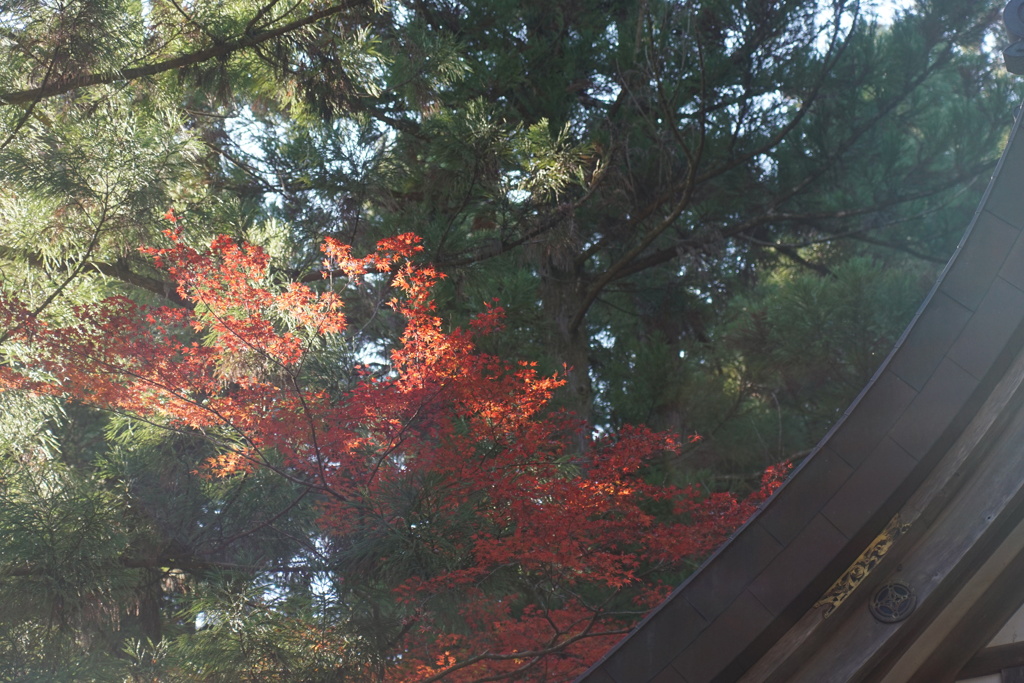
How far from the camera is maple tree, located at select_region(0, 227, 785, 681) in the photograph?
6.66m

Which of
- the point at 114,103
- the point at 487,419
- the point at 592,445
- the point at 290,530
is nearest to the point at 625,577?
the point at 592,445

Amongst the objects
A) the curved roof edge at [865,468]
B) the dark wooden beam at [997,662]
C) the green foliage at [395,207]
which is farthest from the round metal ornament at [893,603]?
the green foliage at [395,207]

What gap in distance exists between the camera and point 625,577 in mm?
7312

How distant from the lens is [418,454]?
6.88 m

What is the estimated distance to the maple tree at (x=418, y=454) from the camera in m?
6.66

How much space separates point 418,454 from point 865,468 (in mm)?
5037

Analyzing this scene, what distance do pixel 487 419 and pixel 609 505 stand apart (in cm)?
124

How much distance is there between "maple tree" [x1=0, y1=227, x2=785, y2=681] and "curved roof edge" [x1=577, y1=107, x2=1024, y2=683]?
14.4 ft

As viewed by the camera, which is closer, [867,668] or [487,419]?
[867,668]

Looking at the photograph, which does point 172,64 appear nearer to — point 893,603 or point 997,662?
point 893,603

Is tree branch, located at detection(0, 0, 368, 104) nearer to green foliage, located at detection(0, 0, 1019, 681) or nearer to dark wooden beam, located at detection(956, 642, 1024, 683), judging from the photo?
green foliage, located at detection(0, 0, 1019, 681)

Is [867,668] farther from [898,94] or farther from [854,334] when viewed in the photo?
[898,94]

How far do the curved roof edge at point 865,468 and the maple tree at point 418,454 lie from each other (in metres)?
4.39

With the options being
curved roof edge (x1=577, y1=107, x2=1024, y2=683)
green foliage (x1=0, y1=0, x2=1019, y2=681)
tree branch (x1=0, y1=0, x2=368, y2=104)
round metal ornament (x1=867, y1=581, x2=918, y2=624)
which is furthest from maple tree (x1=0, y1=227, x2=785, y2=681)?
round metal ornament (x1=867, y1=581, x2=918, y2=624)
